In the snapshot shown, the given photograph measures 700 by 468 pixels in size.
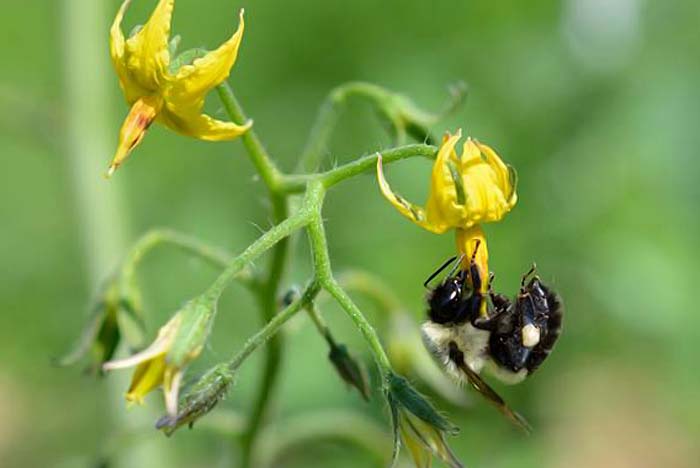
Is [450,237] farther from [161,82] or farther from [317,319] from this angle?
[161,82]

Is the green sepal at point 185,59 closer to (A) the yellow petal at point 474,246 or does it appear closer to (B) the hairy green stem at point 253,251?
(B) the hairy green stem at point 253,251

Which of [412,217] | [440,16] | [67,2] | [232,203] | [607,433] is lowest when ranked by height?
[607,433]

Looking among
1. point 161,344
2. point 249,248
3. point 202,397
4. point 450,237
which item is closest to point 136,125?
point 249,248

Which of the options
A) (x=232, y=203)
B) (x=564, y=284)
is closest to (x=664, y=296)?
(x=564, y=284)

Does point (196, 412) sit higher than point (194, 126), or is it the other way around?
point (194, 126)

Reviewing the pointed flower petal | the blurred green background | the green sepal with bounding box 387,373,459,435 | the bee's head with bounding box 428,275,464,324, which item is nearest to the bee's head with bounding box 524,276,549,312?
the bee's head with bounding box 428,275,464,324

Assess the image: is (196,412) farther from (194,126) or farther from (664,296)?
(664,296)
